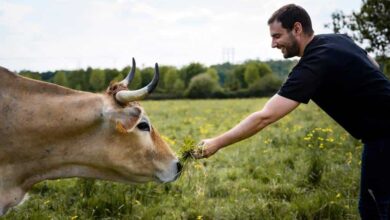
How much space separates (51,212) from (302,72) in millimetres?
3960

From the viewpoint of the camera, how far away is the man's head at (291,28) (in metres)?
4.55

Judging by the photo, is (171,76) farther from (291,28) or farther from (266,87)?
(291,28)

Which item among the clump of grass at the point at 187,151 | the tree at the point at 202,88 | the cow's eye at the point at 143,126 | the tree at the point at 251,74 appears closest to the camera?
the cow's eye at the point at 143,126

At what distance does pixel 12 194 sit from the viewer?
5016mm

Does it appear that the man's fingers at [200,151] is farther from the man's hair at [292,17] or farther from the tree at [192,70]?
the tree at [192,70]

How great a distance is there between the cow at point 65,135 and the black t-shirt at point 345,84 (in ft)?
5.27

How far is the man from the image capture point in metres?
4.38

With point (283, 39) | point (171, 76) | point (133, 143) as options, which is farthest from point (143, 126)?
point (171, 76)

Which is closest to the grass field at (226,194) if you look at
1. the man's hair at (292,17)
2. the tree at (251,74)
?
the man's hair at (292,17)

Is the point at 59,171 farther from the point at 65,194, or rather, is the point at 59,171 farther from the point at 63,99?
the point at 65,194

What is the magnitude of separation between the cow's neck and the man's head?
1956 mm

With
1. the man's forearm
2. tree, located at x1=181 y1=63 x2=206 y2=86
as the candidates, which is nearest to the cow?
the man's forearm

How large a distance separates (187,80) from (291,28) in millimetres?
107120

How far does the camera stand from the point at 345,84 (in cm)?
443
